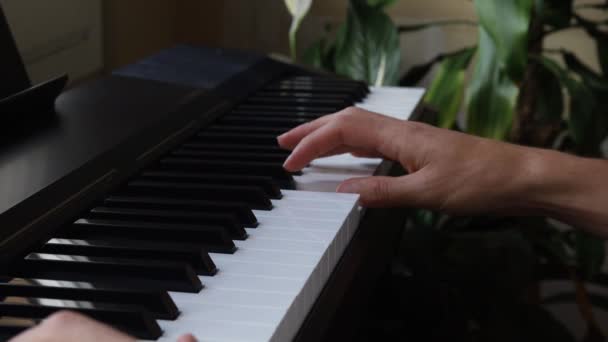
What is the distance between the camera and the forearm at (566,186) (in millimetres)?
1062

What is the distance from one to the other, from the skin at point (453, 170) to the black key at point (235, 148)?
0.01 metres

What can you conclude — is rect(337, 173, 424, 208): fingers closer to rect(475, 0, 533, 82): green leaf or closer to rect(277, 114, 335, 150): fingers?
rect(277, 114, 335, 150): fingers

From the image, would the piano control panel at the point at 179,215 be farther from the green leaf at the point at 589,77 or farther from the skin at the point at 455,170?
the green leaf at the point at 589,77

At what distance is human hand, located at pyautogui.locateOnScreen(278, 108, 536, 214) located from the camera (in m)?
0.97

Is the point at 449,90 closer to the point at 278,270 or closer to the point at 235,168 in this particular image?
the point at 235,168

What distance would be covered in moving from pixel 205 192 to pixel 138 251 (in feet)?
0.53

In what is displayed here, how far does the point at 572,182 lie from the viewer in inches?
42.3

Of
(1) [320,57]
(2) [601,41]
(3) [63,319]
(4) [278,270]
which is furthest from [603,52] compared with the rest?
(3) [63,319]

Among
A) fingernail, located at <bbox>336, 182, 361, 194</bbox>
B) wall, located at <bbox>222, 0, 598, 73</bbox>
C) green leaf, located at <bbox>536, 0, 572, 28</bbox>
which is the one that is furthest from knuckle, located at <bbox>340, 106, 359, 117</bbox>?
wall, located at <bbox>222, 0, 598, 73</bbox>

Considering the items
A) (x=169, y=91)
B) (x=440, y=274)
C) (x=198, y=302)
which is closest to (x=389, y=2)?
(x=440, y=274)

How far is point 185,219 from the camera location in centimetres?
80

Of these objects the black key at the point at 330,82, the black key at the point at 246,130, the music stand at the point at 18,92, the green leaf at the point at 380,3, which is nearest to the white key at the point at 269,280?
the black key at the point at 246,130

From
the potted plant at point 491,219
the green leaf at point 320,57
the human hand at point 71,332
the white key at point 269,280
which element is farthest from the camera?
the green leaf at point 320,57

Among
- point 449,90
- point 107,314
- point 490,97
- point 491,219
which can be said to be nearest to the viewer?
point 107,314
